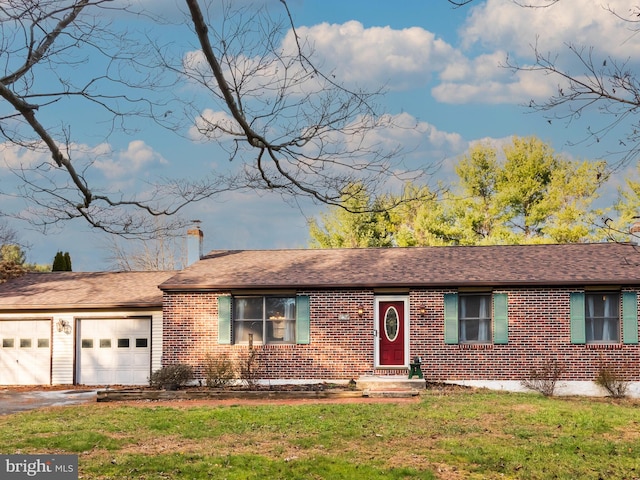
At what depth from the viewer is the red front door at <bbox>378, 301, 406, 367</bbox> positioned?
21625 mm

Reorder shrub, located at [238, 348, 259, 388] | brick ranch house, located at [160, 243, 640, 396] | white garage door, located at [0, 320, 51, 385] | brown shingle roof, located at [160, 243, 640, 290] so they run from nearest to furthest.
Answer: brick ranch house, located at [160, 243, 640, 396] → brown shingle roof, located at [160, 243, 640, 290] → shrub, located at [238, 348, 259, 388] → white garage door, located at [0, 320, 51, 385]

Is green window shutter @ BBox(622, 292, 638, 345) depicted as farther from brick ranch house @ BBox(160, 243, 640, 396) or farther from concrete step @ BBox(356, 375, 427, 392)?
concrete step @ BBox(356, 375, 427, 392)

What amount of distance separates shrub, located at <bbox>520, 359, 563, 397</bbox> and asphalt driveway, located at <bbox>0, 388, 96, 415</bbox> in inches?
455

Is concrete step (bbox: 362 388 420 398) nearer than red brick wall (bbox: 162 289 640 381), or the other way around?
concrete step (bbox: 362 388 420 398)

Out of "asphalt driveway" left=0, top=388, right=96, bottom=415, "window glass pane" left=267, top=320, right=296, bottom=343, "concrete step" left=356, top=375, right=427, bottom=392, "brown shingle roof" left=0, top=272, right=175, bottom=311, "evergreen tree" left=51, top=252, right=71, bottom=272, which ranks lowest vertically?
"asphalt driveway" left=0, top=388, right=96, bottom=415

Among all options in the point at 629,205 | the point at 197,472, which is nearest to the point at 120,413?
the point at 197,472

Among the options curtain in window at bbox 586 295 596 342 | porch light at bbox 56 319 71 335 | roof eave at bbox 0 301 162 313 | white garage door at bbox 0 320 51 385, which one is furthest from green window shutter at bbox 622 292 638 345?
white garage door at bbox 0 320 51 385

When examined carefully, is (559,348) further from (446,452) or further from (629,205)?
(629,205)

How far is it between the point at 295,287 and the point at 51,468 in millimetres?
11700

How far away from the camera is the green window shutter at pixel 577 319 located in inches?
814

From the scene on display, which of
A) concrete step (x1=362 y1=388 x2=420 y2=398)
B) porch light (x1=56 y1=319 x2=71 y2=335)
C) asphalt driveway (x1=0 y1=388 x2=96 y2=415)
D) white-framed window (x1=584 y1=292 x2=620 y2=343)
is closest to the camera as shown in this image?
asphalt driveway (x1=0 y1=388 x2=96 y2=415)

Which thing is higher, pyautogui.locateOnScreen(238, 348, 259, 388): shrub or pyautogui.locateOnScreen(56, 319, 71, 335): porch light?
pyautogui.locateOnScreen(56, 319, 71, 335): porch light

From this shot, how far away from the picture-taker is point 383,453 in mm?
11820

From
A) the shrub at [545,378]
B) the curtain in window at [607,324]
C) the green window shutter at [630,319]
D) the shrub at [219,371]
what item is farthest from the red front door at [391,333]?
the green window shutter at [630,319]
